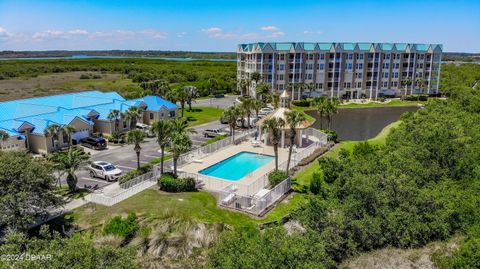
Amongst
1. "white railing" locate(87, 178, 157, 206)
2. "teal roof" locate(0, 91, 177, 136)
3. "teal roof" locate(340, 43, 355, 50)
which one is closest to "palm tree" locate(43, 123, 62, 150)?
"teal roof" locate(0, 91, 177, 136)

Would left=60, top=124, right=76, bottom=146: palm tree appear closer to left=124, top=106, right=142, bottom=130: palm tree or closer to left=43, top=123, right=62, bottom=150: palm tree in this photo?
left=43, top=123, right=62, bottom=150: palm tree

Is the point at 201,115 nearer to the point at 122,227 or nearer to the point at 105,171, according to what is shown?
the point at 105,171

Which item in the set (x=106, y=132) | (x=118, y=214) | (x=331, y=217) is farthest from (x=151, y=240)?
(x=106, y=132)

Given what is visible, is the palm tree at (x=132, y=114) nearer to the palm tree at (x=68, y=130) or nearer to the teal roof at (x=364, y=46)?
the palm tree at (x=68, y=130)

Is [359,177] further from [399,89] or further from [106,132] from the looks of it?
[399,89]

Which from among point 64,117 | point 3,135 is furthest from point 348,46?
point 3,135

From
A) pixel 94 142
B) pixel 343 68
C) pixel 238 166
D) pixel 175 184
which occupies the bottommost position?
pixel 238 166
